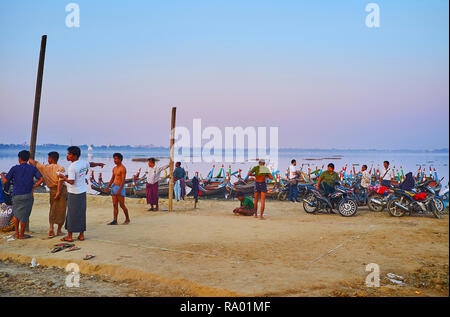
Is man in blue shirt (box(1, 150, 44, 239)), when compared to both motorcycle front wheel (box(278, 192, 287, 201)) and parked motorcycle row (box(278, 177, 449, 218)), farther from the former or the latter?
motorcycle front wheel (box(278, 192, 287, 201))

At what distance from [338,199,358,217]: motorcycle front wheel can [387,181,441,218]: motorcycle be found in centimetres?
101

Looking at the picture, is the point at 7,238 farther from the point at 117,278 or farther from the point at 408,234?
the point at 408,234

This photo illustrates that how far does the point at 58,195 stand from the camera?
7766 mm

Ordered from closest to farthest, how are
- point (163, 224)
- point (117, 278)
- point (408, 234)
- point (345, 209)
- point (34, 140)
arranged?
1. point (117, 278)
2. point (408, 234)
3. point (34, 140)
4. point (163, 224)
5. point (345, 209)

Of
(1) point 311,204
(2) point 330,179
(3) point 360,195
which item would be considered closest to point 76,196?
(1) point 311,204

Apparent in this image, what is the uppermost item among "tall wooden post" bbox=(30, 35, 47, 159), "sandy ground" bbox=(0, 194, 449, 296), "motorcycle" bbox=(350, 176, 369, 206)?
"tall wooden post" bbox=(30, 35, 47, 159)

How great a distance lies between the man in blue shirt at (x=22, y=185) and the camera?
7.58 metres

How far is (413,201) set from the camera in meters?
11.2

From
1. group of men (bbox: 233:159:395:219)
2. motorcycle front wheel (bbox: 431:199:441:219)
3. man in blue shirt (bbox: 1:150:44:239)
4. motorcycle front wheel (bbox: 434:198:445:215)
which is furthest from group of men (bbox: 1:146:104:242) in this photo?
motorcycle front wheel (bbox: 434:198:445:215)

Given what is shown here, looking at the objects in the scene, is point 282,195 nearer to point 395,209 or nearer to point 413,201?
point 395,209

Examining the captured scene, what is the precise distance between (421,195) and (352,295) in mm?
7611

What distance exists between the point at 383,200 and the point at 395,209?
107cm

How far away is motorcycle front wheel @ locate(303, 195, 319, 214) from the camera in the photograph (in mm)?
12273
